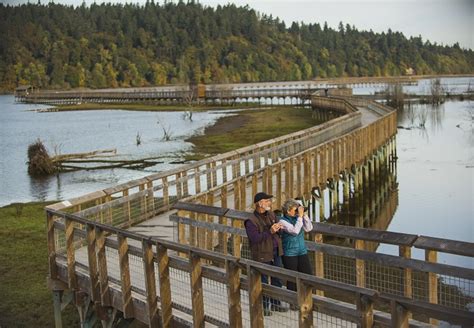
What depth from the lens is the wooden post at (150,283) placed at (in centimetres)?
848

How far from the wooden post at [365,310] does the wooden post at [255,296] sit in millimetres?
1280

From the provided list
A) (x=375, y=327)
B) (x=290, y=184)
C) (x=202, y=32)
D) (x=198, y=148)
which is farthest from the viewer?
(x=202, y=32)

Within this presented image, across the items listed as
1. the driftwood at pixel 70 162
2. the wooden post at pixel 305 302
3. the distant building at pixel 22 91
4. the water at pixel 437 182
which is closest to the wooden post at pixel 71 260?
the wooden post at pixel 305 302

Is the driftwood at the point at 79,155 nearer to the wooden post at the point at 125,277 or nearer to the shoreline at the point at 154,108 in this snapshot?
the wooden post at the point at 125,277

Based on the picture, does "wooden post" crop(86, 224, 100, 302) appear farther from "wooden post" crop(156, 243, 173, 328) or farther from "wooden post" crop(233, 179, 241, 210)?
"wooden post" crop(233, 179, 241, 210)

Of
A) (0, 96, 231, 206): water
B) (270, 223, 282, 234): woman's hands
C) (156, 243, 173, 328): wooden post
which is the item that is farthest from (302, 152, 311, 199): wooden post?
(270, 223, 282, 234): woman's hands

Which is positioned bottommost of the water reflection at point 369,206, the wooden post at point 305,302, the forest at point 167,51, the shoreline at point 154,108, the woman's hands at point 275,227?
the water reflection at point 369,206

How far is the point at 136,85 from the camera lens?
6594 inches

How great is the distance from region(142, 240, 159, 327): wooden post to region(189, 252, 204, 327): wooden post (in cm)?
97

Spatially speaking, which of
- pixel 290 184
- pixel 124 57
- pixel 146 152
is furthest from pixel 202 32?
pixel 290 184

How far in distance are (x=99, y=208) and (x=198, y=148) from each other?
29.4 m

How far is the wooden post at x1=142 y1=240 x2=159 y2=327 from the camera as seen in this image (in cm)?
848

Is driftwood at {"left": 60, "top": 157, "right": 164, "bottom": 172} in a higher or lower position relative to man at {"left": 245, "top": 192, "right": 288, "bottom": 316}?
lower

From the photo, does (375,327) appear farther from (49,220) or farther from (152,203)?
(152,203)
